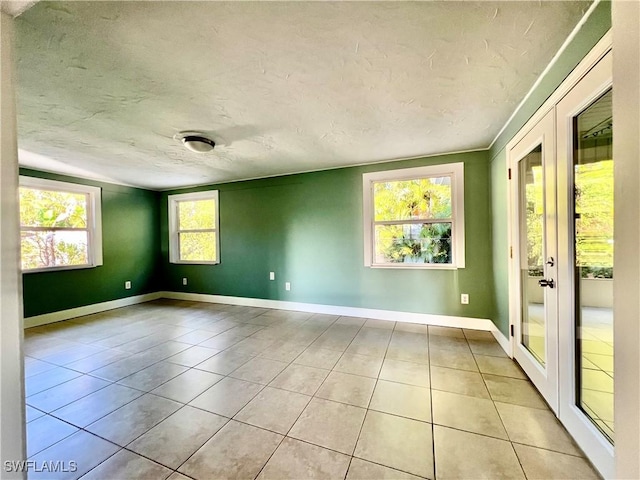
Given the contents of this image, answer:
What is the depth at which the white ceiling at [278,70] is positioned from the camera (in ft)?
3.74

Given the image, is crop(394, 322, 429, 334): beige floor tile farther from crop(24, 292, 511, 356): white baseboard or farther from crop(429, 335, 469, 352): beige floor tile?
crop(429, 335, 469, 352): beige floor tile

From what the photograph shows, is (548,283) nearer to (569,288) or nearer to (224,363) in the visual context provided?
(569,288)

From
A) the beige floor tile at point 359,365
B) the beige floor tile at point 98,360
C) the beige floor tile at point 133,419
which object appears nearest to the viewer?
the beige floor tile at point 133,419

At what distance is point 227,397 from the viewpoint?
71.7 inches

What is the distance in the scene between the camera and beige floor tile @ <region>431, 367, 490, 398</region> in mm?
1836

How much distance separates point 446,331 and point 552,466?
181 centimetres

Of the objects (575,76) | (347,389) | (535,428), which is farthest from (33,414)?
(575,76)

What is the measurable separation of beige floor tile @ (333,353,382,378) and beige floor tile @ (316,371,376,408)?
0.21ft

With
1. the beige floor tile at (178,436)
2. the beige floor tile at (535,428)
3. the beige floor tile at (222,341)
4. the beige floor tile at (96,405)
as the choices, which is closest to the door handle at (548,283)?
the beige floor tile at (535,428)

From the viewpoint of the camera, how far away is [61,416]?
1.63m

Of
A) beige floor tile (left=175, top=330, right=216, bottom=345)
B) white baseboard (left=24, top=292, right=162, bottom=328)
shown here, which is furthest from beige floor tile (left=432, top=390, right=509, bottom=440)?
white baseboard (left=24, top=292, right=162, bottom=328)

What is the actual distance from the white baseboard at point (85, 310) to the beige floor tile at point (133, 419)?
2974mm

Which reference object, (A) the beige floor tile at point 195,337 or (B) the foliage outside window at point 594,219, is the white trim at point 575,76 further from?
(A) the beige floor tile at point 195,337

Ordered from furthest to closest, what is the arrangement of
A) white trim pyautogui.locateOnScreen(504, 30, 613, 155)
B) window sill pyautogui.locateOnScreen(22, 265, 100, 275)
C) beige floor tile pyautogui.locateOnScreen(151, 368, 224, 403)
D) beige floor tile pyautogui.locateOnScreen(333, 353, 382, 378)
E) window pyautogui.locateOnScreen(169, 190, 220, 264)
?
window pyautogui.locateOnScreen(169, 190, 220, 264), window sill pyautogui.locateOnScreen(22, 265, 100, 275), beige floor tile pyautogui.locateOnScreen(333, 353, 382, 378), beige floor tile pyautogui.locateOnScreen(151, 368, 224, 403), white trim pyautogui.locateOnScreen(504, 30, 613, 155)
